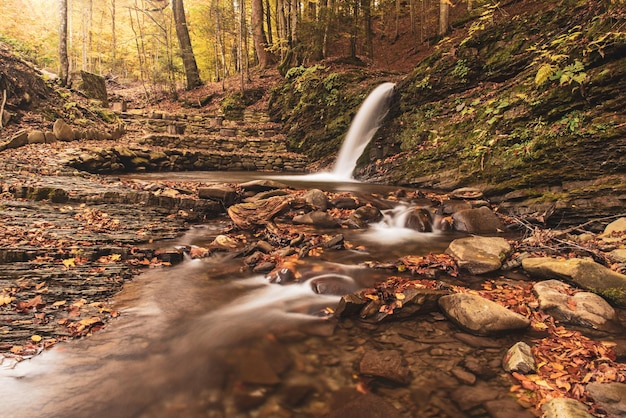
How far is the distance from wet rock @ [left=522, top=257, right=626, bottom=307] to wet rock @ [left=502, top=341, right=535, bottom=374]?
5.23 feet

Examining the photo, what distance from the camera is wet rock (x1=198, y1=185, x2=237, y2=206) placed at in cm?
761

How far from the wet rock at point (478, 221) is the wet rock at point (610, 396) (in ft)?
14.4

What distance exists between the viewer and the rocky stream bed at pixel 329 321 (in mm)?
2332

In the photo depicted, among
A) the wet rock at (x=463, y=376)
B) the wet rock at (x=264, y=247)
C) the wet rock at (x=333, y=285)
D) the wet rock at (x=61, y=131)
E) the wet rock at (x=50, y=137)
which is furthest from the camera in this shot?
the wet rock at (x=61, y=131)

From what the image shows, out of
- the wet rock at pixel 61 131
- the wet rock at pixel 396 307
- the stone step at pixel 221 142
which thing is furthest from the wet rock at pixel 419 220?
the wet rock at pixel 61 131

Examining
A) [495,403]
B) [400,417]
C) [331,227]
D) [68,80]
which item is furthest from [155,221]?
[68,80]

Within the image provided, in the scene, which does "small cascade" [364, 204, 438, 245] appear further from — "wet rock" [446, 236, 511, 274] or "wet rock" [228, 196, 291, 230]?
"wet rock" [228, 196, 291, 230]

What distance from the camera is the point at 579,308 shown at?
10.6 feet

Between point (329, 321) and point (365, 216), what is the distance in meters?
4.00

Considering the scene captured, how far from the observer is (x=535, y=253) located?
480 cm

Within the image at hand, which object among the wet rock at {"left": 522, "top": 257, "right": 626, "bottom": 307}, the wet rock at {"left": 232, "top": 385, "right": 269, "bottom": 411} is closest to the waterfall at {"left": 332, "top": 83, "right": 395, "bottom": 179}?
the wet rock at {"left": 522, "top": 257, "right": 626, "bottom": 307}

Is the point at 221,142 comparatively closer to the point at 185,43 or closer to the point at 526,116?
the point at 185,43

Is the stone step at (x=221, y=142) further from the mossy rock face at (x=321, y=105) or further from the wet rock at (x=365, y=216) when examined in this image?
the wet rock at (x=365, y=216)

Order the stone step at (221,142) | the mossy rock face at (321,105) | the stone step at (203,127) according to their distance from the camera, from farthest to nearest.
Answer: the stone step at (203,127), the mossy rock face at (321,105), the stone step at (221,142)
